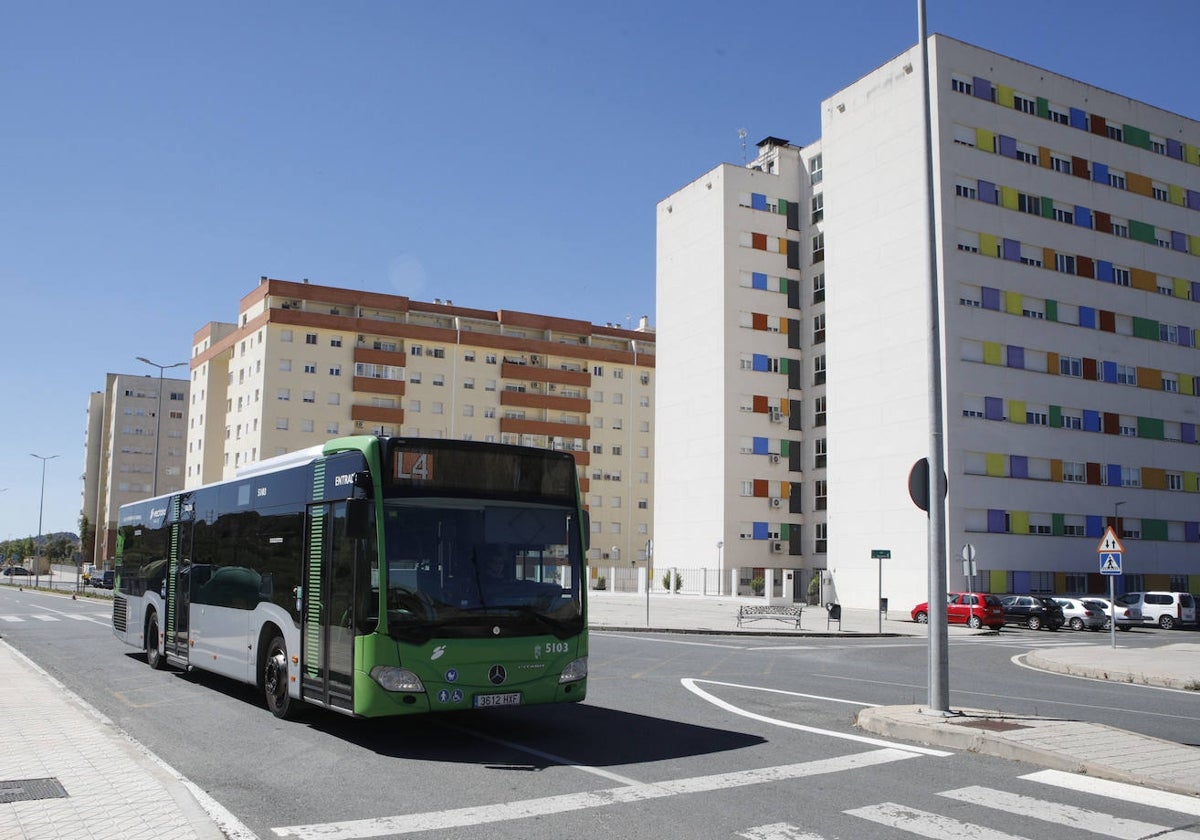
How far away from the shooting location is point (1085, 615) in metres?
39.8

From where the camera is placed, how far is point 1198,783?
26.0ft

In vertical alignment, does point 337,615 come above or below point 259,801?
above

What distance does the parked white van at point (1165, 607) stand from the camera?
41875 millimetres

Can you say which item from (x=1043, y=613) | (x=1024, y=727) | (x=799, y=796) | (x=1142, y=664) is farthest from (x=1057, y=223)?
(x=799, y=796)

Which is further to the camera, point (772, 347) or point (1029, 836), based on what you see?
point (772, 347)

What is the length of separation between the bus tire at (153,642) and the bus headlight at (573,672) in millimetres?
9010

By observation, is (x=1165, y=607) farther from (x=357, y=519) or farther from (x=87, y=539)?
(x=87, y=539)

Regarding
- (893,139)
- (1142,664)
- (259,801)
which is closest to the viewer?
(259,801)

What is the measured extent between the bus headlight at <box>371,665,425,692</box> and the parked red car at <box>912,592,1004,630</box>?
3087 cm

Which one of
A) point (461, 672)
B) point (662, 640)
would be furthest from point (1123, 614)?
point (461, 672)

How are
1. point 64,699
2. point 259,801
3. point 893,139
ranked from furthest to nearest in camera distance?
point 893,139
point 64,699
point 259,801

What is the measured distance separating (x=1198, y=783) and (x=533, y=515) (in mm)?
6057

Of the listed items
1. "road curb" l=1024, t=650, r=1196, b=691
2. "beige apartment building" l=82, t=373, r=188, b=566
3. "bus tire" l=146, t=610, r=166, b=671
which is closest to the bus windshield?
"bus tire" l=146, t=610, r=166, b=671

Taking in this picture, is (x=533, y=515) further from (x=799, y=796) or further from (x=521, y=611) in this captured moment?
(x=799, y=796)
